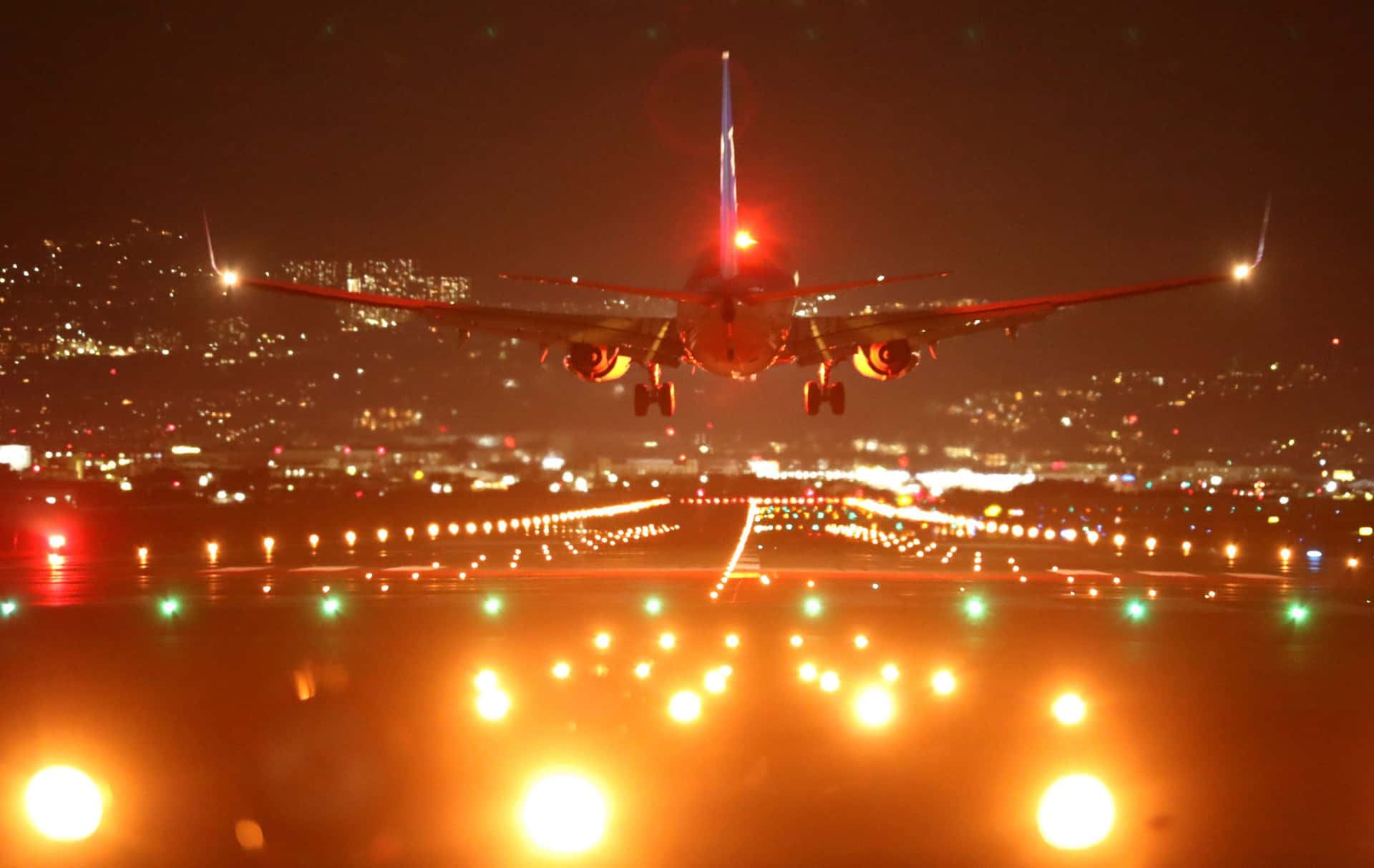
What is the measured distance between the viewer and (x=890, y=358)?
4188cm

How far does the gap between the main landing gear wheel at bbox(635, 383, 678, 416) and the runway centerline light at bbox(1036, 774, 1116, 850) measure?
→ 33.4 meters

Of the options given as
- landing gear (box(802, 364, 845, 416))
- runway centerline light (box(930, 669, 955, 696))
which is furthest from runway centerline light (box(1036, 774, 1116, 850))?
landing gear (box(802, 364, 845, 416))

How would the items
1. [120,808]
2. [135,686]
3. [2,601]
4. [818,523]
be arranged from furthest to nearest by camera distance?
[818,523], [2,601], [135,686], [120,808]

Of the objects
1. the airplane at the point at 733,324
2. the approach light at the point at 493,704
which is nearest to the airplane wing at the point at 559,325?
the airplane at the point at 733,324

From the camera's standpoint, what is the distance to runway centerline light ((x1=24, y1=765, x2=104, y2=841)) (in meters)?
10.1

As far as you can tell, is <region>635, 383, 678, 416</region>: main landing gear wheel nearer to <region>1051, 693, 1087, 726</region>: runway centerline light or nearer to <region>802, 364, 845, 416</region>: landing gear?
<region>802, 364, 845, 416</region>: landing gear

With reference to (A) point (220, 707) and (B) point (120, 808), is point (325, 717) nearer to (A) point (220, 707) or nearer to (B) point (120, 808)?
(A) point (220, 707)

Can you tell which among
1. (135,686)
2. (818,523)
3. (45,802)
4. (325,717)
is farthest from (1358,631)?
(818,523)

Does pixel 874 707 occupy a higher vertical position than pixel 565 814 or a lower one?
lower

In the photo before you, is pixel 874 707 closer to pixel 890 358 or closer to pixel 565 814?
pixel 565 814

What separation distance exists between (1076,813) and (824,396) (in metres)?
34.7

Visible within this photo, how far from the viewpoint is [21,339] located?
106m

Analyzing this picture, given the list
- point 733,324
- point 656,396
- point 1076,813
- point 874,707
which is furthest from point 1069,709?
point 656,396

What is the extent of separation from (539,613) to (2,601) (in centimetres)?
1013
